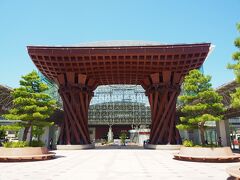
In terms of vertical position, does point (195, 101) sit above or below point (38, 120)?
above

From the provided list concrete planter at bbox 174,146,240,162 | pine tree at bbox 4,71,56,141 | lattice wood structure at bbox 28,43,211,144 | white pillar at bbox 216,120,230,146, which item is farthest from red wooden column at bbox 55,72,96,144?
white pillar at bbox 216,120,230,146

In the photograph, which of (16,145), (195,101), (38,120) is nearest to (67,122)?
(38,120)

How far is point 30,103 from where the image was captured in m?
22.4

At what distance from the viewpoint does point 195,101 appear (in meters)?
23.2

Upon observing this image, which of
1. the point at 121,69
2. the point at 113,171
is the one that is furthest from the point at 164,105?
the point at 113,171

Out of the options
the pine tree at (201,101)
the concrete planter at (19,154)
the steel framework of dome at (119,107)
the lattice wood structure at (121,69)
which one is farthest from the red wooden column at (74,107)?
the steel framework of dome at (119,107)

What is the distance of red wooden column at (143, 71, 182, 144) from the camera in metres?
36.6

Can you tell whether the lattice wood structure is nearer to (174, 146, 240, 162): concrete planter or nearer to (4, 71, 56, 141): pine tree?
(4, 71, 56, 141): pine tree

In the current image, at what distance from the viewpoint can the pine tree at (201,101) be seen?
21.0 meters

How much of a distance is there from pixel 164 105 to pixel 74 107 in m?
14.6

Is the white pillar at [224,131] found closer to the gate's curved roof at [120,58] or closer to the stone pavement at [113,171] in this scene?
the gate's curved roof at [120,58]

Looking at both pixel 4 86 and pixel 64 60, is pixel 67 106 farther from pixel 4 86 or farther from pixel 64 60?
pixel 4 86

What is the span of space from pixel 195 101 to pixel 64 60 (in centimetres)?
Answer: 2162

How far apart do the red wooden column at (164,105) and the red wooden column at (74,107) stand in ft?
37.7
